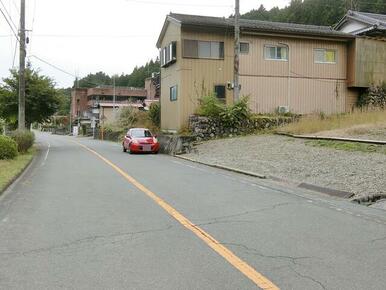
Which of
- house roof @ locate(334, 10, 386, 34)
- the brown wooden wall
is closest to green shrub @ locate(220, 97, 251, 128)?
the brown wooden wall

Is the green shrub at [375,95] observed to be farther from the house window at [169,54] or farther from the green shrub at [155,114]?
the green shrub at [155,114]

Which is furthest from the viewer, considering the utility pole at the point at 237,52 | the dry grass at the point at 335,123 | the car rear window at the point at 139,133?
the car rear window at the point at 139,133

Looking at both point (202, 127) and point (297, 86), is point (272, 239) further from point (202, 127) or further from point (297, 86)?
point (297, 86)

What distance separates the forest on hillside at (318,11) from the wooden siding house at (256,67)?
80.3 feet

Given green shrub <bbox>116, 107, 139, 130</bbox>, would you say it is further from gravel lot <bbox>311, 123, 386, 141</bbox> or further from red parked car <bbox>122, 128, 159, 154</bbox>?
gravel lot <bbox>311, 123, 386, 141</bbox>

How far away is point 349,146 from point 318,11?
4721 centimetres

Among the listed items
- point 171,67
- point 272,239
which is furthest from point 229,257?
point 171,67

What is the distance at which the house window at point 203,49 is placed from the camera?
30641 mm

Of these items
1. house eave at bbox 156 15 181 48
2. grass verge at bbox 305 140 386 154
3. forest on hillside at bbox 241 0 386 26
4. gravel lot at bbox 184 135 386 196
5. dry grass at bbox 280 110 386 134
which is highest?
forest on hillside at bbox 241 0 386 26

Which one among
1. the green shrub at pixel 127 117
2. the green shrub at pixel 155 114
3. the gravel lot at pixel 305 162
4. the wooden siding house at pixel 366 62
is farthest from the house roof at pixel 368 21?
the green shrub at pixel 127 117

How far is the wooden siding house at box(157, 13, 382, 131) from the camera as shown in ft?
101

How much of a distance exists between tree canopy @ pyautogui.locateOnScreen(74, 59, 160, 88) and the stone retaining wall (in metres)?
98.8

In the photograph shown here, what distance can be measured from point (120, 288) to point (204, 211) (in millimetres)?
4387

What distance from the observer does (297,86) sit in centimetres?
3338
